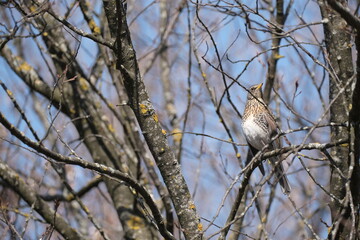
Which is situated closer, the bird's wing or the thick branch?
the thick branch

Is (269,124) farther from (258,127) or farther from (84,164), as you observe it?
(84,164)

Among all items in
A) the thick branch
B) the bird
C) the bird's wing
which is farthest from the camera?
the bird's wing

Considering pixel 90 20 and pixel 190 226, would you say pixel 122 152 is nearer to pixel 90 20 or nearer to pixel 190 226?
pixel 90 20

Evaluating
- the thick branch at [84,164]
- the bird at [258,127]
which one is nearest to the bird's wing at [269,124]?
the bird at [258,127]

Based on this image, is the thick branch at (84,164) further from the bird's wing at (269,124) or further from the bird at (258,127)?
the bird's wing at (269,124)

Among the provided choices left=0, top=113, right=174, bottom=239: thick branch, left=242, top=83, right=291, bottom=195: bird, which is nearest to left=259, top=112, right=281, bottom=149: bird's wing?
left=242, top=83, right=291, bottom=195: bird

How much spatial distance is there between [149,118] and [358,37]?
1702 mm

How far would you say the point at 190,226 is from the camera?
4234mm

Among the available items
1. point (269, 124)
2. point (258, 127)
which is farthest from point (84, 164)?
point (269, 124)

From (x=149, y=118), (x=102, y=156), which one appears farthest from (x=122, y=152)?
(x=149, y=118)

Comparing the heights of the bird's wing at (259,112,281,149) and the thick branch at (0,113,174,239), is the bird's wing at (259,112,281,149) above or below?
above

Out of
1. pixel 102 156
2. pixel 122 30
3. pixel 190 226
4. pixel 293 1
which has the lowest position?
pixel 190 226

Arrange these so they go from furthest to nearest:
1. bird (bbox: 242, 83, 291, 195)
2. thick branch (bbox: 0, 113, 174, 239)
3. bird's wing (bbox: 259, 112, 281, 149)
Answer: bird's wing (bbox: 259, 112, 281, 149), bird (bbox: 242, 83, 291, 195), thick branch (bbox: 0, 113, 174, 239)

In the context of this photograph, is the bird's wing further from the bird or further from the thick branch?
the thick branch
